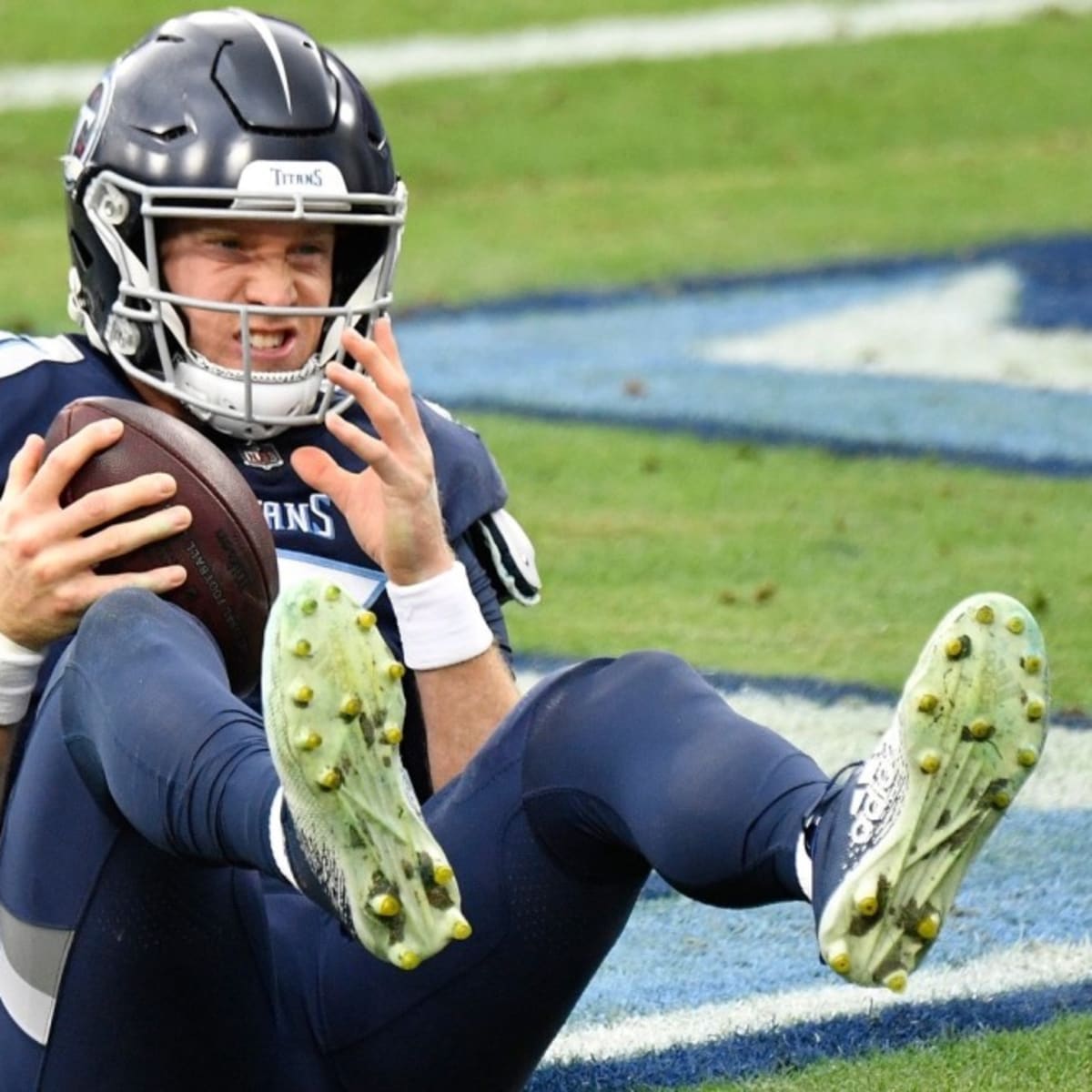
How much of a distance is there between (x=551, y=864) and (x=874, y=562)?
321 cm

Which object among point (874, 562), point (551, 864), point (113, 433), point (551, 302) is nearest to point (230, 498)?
point (113, 433)

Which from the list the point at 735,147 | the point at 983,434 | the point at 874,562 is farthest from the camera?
the point at 735,147

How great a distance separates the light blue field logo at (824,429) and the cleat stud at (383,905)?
3.06 ft

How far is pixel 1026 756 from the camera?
2041 millimetres

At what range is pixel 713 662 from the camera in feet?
15.4

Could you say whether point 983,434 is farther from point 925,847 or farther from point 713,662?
point 925,847

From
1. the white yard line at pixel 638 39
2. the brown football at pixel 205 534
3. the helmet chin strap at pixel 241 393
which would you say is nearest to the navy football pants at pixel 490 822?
the brown football at pixel 205 534

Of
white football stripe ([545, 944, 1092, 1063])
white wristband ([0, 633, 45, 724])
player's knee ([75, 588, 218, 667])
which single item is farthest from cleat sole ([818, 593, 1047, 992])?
white football stripe ([545, 944, 1092, 1063])

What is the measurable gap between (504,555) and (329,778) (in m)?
0.97

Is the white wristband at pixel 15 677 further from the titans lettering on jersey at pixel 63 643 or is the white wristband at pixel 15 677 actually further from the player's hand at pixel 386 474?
the player's hand at pixel 386 474

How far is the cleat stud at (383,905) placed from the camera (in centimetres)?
204

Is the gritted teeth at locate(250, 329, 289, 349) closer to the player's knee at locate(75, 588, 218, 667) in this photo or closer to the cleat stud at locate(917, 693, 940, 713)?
the player's knee at locate(75, 588, 218, 667)

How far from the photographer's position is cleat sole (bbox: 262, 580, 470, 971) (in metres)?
2.04

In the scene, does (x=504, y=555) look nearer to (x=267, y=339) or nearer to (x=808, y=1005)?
(x=267, y=339)
